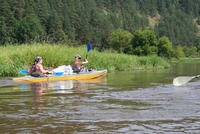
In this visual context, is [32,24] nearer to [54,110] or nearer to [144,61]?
[144,61]

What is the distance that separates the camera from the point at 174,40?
134375 millimetres

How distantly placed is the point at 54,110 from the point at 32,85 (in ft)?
19.0

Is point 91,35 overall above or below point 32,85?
above

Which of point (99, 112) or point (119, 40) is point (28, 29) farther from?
point (99, 112)

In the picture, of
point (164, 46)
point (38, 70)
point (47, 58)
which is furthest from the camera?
point (164, 46)

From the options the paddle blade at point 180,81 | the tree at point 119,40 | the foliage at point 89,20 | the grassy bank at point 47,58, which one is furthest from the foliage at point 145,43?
the paddle blade at point 180,81

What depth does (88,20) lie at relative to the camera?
97500 mm

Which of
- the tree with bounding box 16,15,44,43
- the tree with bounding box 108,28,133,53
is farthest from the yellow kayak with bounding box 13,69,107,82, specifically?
the tree with bounding box 16,15,44,43

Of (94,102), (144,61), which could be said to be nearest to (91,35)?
(144,61)

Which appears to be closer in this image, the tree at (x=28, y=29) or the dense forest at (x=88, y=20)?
the tree at (x=28, y=29)

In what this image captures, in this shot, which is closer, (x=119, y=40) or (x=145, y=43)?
(x=145, y=43)

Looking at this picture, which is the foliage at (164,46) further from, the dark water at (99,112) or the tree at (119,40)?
the dark water at (99,112)

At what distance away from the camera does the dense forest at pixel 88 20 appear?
225 feet

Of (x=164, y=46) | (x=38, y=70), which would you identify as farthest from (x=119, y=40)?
(x=38, y=70)
